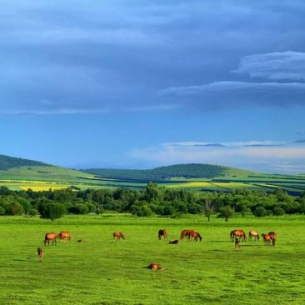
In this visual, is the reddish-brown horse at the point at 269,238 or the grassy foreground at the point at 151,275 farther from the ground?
the reddish-brown horse at the point at 269,238

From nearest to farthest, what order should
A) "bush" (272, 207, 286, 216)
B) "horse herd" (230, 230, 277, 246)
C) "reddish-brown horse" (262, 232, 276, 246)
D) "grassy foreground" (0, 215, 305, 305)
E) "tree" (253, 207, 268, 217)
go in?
"grassy foreground" (0, 215, 305, 305), "reddish-brown horse" (262, 232, 276, 246), "horse herd" (230, 230, 277, 246), "tree" (253, 207, 268, 217), "bush" (272, 207, 286, 216)

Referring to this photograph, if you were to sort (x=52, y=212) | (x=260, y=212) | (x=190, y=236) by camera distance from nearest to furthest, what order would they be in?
(x=190, y=236) < (x=52, y=212) < (x=260, y=212)

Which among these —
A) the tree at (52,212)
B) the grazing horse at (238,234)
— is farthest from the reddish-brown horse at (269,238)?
the tree at (52,212)

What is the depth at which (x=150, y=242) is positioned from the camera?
4812 centimetres

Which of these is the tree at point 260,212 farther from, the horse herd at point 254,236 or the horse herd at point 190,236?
the horse herd at point 190,236

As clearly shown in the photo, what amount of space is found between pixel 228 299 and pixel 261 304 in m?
1.37

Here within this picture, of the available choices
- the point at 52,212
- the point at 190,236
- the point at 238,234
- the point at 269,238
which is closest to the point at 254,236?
the point at 238,234

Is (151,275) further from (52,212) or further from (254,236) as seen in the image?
(52,212)

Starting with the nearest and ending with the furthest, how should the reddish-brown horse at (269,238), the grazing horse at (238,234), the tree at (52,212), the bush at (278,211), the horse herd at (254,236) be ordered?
the reddish-brown horse at (269,238), the horse herd at (254,236), the grazing horse at (238,234), the tree at (52,212), the bush at (278,211)

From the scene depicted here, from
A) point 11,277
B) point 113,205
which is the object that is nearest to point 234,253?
point 11,277

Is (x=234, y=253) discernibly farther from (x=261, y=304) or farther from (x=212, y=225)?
(x=212, y=225)

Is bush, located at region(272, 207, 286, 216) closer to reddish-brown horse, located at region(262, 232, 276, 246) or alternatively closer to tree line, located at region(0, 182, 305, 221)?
tree line, located at region(0, 182, 305, 221)

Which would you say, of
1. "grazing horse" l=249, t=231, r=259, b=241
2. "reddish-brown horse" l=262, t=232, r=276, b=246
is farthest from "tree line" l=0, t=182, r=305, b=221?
"reddish-brown horse" l=262, t=232, r=276, b=246

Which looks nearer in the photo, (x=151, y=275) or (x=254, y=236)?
(x=151, y=275)
